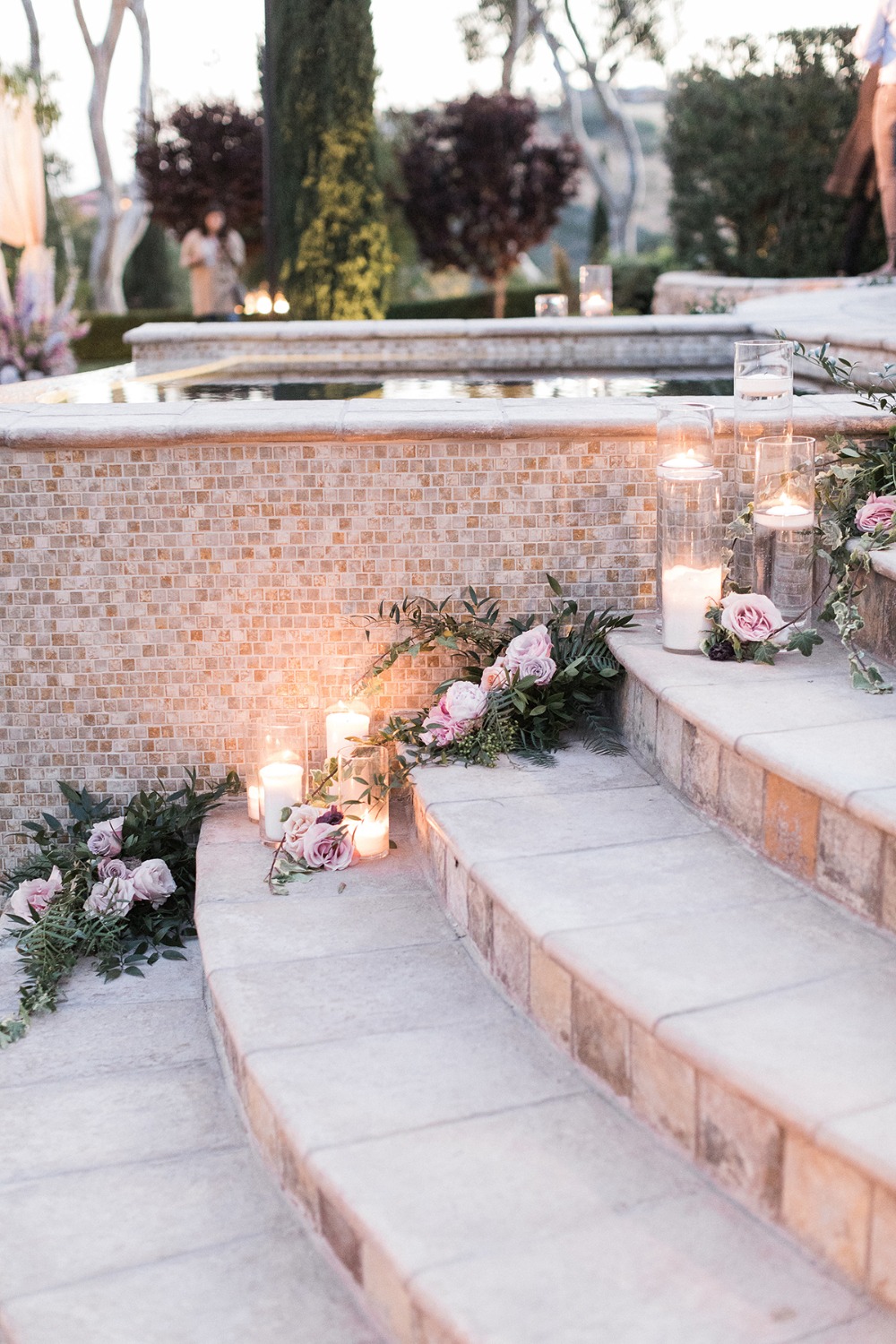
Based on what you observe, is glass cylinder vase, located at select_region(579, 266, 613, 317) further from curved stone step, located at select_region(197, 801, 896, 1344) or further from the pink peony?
curved stone step, located at select_region(197, 801, 896, 1344)

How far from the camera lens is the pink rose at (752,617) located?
254 cm

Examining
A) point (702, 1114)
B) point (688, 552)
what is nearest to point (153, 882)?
point (688, 552)

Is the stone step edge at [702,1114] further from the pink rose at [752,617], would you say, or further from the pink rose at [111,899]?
the pink rose at [111,899]

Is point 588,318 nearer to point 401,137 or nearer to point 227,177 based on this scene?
point 227,177

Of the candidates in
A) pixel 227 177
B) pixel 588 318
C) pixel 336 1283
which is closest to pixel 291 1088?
pixel 336 1283

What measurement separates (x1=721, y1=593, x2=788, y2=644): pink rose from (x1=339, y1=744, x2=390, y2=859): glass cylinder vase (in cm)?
75

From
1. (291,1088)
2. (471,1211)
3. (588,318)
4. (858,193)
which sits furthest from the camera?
(858,193)

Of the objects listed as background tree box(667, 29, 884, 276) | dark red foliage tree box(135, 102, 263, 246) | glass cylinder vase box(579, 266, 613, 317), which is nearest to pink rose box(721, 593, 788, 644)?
glass cylinder vase box(579, 266, 613, 317)

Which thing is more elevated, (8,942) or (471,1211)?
(471,1211)

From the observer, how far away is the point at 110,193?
17938 mm

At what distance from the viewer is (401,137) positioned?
17.5 metres

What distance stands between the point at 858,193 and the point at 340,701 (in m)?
8.30

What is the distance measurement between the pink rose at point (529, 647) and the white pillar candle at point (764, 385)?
66cm

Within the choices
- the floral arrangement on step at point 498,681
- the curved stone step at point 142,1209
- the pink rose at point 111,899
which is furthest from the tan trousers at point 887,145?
the curved stone step at point 142,1209
